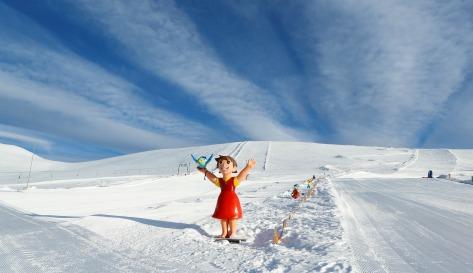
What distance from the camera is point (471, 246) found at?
5223 mm

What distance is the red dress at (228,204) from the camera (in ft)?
19.3

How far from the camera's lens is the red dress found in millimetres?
5871

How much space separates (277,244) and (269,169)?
5611 centimetres

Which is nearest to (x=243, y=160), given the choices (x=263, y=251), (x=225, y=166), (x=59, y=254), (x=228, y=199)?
(x=225, y=166)

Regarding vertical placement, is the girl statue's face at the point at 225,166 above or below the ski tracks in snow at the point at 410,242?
above

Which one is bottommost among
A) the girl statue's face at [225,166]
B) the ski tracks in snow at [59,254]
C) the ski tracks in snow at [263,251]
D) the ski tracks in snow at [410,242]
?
the ski tracks in snow at [59,254]

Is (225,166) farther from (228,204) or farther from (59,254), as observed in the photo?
(59,254)

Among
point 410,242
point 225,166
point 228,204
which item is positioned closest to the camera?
point 410,242

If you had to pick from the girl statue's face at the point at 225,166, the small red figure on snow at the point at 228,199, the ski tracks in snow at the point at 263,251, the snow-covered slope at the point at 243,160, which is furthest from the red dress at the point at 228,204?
the snow-covered slope at the point at 243,160

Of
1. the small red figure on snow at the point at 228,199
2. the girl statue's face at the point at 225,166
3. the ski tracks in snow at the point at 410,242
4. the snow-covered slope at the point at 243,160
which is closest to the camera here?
the ski tracks in snow at the point at 410,242

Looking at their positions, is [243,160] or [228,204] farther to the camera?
[243,160]

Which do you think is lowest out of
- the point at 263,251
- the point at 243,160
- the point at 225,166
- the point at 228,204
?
the point at 263,251

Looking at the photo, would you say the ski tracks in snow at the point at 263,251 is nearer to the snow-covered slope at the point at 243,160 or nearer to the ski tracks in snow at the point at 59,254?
the ski tracks in snow at the point at 59,254

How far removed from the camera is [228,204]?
19.5ft
